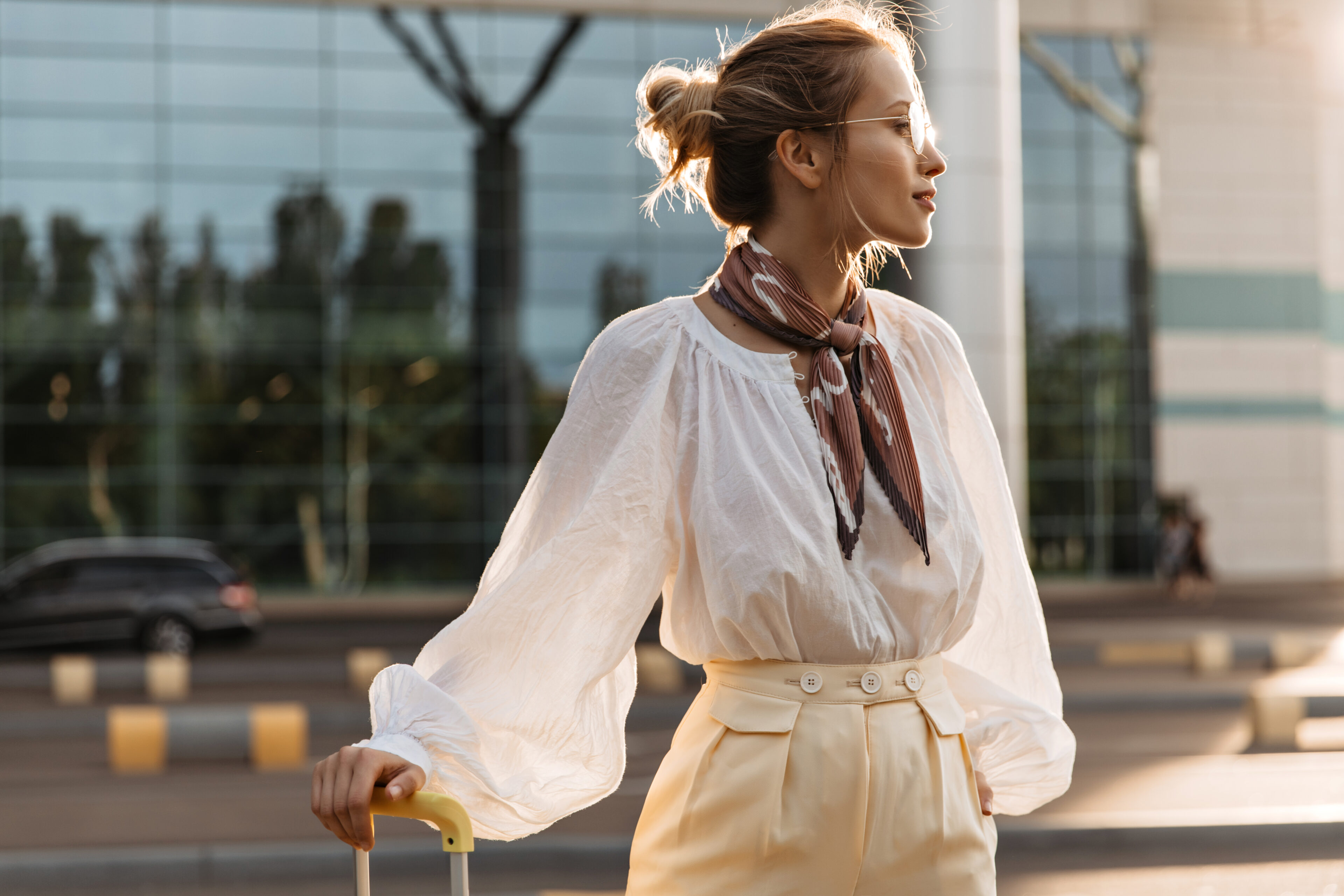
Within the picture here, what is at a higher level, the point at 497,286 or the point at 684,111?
the point at 497,286

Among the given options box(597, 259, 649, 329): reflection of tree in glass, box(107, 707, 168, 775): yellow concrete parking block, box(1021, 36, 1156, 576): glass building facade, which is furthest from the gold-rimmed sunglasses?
box(1021, 36, 1156, 576): glass building facade

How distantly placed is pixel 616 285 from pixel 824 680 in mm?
24591

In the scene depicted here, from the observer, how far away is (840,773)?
1.74m

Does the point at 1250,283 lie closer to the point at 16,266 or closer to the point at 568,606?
the point at 16,266

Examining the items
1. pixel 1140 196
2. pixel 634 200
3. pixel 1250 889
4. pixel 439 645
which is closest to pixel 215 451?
pixel 634 200

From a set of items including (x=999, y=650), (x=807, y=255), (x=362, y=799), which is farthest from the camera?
(x=999, y=650)

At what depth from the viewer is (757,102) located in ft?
6.21

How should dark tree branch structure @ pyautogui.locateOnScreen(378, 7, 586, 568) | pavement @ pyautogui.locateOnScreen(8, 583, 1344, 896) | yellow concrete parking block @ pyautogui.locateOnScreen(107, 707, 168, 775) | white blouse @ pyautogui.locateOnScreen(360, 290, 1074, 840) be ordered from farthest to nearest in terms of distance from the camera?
dark tree branch structure @ pyautogui.locateOnScreen(378, 7, 586, 568), yellow concrete parking block @ pyautogui.locateOnScreen(107, 707, 168, 775), pavement @ pyautogui.locateOnScreen(8, 583, 1344, 896), white blouse @ pyautogui.locateOnScreen(360, 290, 1074, 840)

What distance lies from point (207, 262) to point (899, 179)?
24960 mm

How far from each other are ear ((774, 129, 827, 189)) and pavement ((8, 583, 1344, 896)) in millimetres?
4668

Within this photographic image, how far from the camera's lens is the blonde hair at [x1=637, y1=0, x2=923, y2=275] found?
6.18 ft

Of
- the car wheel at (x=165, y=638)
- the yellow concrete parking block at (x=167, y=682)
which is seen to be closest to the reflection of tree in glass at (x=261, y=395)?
the car wheel at (x=165, y=638)

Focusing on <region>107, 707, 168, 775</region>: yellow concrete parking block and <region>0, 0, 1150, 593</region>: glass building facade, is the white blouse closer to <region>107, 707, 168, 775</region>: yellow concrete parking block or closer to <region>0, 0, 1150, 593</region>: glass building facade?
<region>107, 707, 168, 775</region>: yellow concrete parking block

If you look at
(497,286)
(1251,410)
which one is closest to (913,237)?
(497,286)
